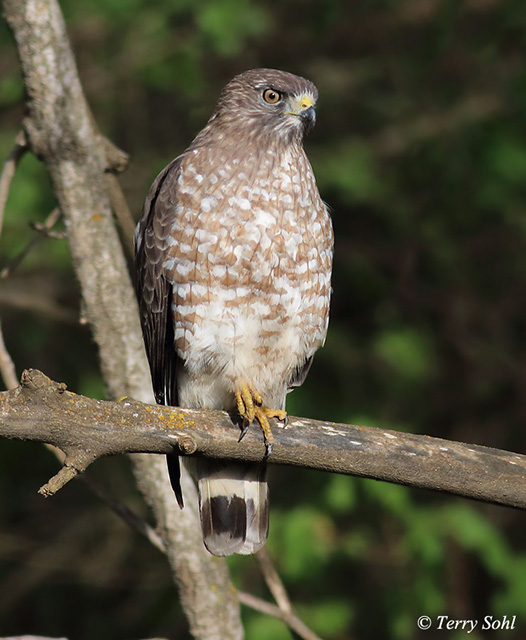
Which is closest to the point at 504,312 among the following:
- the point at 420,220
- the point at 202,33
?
the point at 420,220

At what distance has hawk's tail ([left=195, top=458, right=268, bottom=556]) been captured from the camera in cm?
341

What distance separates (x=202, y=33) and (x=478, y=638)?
441 centimetres

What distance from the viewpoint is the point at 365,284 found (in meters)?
6.12

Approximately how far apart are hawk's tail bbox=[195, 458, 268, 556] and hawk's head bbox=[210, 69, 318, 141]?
136cm

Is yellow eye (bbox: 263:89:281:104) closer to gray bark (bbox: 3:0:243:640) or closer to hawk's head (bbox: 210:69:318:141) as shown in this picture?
hawk's head (bbox: 210:69:318:141)

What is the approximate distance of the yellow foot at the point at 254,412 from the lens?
9.07 feet

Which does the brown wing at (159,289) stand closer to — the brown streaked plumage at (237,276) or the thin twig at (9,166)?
the brown streaked plumage at (237,276)

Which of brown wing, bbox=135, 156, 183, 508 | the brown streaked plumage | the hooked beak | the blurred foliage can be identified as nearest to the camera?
the brown streaked plumage

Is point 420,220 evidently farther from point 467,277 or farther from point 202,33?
point 202,33

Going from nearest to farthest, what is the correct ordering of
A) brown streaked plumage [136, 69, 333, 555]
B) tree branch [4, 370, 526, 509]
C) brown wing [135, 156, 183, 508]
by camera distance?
tree branch [4, 370, 526, 509] < brown streaked plumage [136, 69, 333, 555] < brown wing [135, 156, 183, 508]

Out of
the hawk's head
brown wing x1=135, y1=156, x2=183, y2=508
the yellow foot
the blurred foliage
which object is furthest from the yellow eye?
the blurred foliage

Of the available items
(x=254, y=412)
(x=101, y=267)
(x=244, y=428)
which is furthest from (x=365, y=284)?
(x=244, y=428)

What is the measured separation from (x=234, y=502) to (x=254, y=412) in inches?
23.0

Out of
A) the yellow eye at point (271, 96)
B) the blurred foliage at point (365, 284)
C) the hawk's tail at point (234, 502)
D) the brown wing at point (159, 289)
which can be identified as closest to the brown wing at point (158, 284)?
the brown wing at point (159, 289)
